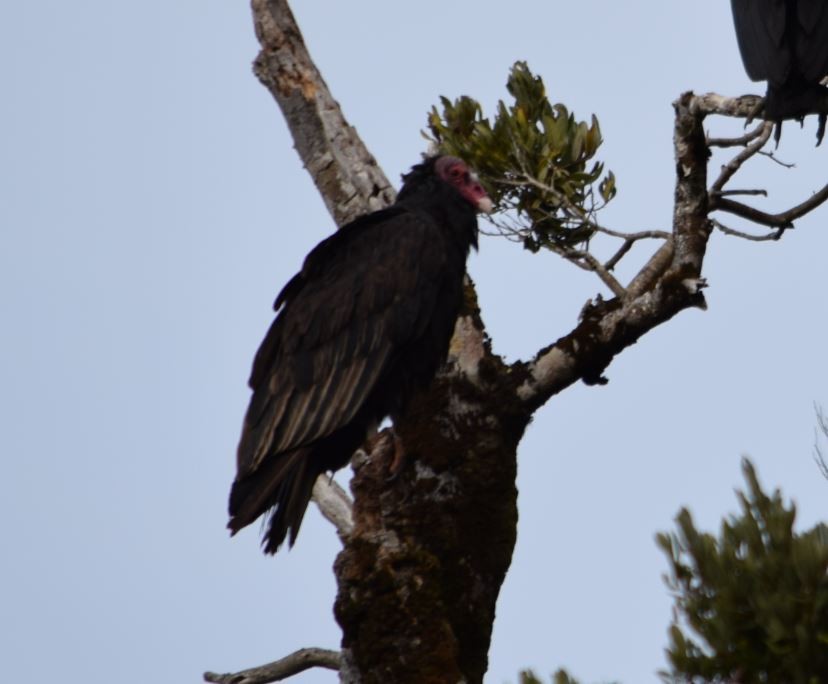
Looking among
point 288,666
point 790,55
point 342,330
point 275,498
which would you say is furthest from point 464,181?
point 288,666

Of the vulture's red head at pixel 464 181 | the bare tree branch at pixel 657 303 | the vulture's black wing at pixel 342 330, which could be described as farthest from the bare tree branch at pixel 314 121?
the bare tree branch at pixel 657 303

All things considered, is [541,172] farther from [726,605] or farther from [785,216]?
[726,605]

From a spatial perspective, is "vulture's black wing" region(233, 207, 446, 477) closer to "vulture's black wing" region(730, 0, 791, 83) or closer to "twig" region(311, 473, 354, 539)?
"twig" region(311, 473, 354, 539)

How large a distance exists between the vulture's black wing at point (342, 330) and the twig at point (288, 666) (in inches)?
30.8

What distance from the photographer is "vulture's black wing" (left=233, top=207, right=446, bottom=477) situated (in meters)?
4.60

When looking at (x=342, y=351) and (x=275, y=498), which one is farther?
(x=342, y=351)

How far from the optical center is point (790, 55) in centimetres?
500

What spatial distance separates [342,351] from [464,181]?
80 cm

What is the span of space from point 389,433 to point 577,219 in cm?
132

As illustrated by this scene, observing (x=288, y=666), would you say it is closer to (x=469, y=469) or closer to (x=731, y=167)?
(x=469, y=469)

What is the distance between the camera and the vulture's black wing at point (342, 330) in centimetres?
460

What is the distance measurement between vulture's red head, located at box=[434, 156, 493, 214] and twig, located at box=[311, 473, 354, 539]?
1.07 metres

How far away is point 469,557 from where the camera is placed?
4.30 meters

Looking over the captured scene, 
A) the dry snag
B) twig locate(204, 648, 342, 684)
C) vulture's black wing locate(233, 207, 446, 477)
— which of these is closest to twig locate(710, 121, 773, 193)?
the dry snag
